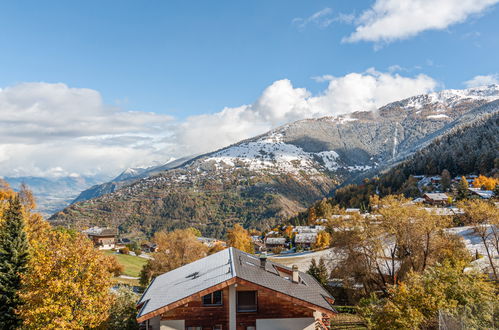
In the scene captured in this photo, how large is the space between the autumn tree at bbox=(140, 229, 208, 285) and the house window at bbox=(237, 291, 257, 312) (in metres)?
36.1

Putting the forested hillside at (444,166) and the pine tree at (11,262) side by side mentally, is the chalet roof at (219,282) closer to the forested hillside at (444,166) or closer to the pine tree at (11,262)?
the pine tree at (11,262)

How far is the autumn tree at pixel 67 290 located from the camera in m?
21.2

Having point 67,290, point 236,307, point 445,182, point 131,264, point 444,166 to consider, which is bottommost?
point 131,264

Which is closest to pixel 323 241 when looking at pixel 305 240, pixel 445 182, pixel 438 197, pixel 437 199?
pixel 305 240

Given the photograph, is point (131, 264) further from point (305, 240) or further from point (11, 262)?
point (11, 262)

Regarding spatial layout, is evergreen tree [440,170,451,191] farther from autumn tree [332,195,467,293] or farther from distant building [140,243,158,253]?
distant building [140,243,158,253]

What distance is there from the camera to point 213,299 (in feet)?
Answer: 72.6

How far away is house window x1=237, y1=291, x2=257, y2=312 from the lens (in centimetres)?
2212

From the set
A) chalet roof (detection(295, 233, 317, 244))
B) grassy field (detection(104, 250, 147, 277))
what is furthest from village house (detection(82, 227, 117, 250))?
chalet roof (detection(295, 233, 317, 244))

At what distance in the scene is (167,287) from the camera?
86.5 ft

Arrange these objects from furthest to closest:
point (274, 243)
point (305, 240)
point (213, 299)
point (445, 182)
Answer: point (445, 182) < point (274, 243) < point (305, 240) < point (213, 299)

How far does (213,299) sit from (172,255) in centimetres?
3748

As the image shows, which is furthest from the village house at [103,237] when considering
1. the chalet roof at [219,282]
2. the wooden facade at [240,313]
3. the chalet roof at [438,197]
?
the chalet roof at [438,197]

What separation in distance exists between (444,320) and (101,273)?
21011mm
